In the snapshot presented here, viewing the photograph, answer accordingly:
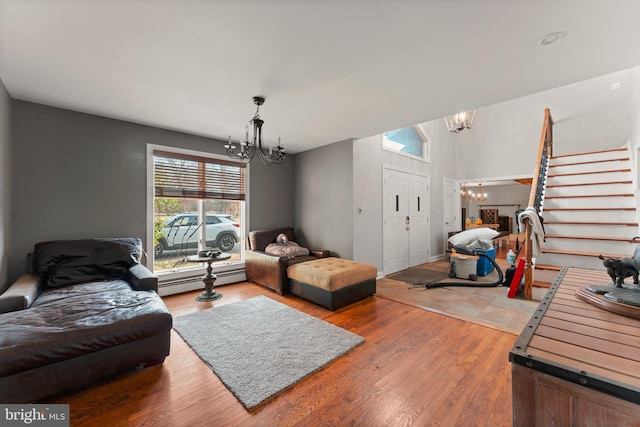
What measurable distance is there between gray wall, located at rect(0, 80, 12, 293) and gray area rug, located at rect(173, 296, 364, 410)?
178 centimetres

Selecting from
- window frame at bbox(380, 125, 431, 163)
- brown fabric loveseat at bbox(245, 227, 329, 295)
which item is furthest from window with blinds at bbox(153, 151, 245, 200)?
window frame at bbox(380, 125, 431, 163)

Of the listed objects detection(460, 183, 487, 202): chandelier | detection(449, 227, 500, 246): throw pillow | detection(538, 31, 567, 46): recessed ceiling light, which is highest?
detection(538, 31, 567, 46): recessed ceiling light

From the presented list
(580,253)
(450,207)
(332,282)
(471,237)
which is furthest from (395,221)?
(450,207)

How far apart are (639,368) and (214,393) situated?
2153mm

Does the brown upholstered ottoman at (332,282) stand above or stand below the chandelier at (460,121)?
below

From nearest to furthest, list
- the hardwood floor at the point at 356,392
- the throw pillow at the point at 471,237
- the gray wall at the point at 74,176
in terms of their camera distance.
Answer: the hardwood floor at the point at 356,392, the gray wall at the point at 74,176, the throw pillow at the point at 471,237

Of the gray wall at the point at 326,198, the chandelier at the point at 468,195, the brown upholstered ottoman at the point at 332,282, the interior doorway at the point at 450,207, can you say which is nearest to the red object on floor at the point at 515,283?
the brown upholstered ottoman at the point at 332,282

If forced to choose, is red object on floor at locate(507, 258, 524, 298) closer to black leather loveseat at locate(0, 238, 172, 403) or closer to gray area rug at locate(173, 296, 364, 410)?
gray area rug at locate(173, 296, 364, 410)

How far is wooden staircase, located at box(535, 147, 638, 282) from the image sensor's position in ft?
11.1

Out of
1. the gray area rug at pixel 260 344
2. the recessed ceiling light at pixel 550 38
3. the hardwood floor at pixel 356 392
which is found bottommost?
the hardwood floor at pixel 356 392

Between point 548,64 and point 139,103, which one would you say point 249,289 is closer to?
point 139,103

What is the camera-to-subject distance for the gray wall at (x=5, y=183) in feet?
8.05

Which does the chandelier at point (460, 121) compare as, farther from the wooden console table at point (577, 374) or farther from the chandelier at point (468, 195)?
the wooden console table at point (577, 374)

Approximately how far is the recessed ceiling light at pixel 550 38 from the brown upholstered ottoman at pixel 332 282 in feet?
9.33
